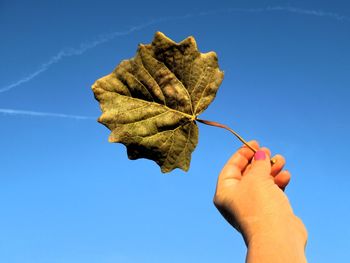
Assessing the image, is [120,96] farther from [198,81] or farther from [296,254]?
[296,254]

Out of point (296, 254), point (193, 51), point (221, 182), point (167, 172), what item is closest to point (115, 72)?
point (193, 51)

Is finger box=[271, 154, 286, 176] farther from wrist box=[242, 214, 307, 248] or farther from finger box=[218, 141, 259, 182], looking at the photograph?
wrist box=[242, 214, 307, 248]

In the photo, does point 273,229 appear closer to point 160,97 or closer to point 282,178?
point 282,178

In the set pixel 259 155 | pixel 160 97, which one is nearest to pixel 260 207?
pixel 259 155

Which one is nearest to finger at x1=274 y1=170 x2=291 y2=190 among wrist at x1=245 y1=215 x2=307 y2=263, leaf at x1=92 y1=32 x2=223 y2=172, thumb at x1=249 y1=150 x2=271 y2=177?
thumb at x1=249 y1=150 x2=271 y2=177

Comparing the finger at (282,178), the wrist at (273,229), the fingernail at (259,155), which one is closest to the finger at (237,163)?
the fingernail at (259,155)
